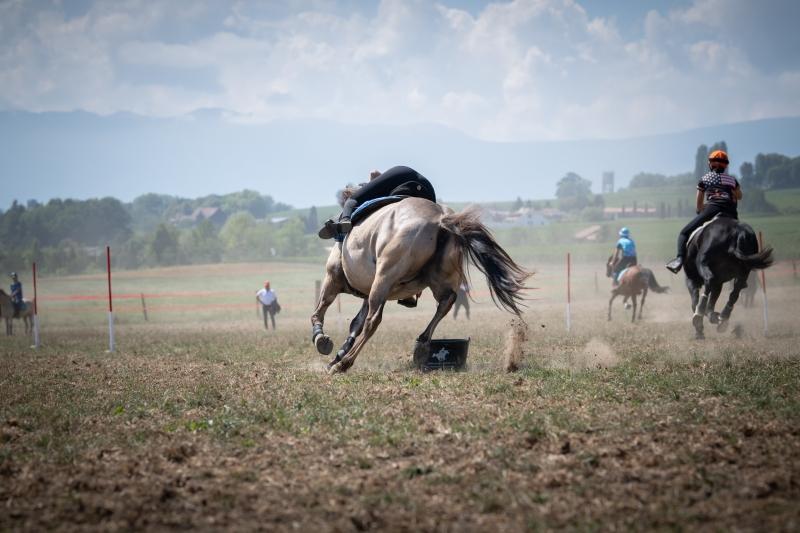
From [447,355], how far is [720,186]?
605cm

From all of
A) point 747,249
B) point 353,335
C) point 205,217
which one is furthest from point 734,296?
point 205,217

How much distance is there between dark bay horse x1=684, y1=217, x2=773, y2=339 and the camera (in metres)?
13.0

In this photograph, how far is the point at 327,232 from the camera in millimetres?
12281

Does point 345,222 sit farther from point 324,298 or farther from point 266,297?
point 266,297

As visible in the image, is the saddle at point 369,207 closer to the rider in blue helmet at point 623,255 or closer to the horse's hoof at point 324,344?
the horse's hoof at point 324,344

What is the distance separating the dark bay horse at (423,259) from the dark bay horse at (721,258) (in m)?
4.56

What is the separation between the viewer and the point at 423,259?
1038 cm

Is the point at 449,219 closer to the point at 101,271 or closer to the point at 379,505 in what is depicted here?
the point at 379,505

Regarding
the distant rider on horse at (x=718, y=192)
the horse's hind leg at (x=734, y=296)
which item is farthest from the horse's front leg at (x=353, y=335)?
the horse's hind leg at (x=734, y=296)

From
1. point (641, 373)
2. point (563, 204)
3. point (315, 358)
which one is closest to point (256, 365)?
point (315, 358)

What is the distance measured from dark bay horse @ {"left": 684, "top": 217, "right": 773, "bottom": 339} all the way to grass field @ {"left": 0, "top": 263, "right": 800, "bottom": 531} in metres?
1.63

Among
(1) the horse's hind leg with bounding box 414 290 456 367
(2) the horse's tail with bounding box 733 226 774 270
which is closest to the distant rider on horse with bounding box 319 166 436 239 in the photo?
(1) the horse's hind leg with bounding box 414 290 456 367

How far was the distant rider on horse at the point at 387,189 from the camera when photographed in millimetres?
11570

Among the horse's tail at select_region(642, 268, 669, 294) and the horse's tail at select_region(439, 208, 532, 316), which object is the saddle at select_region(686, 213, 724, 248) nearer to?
the horse's tail at select_region(439, 208, 532, 316)
